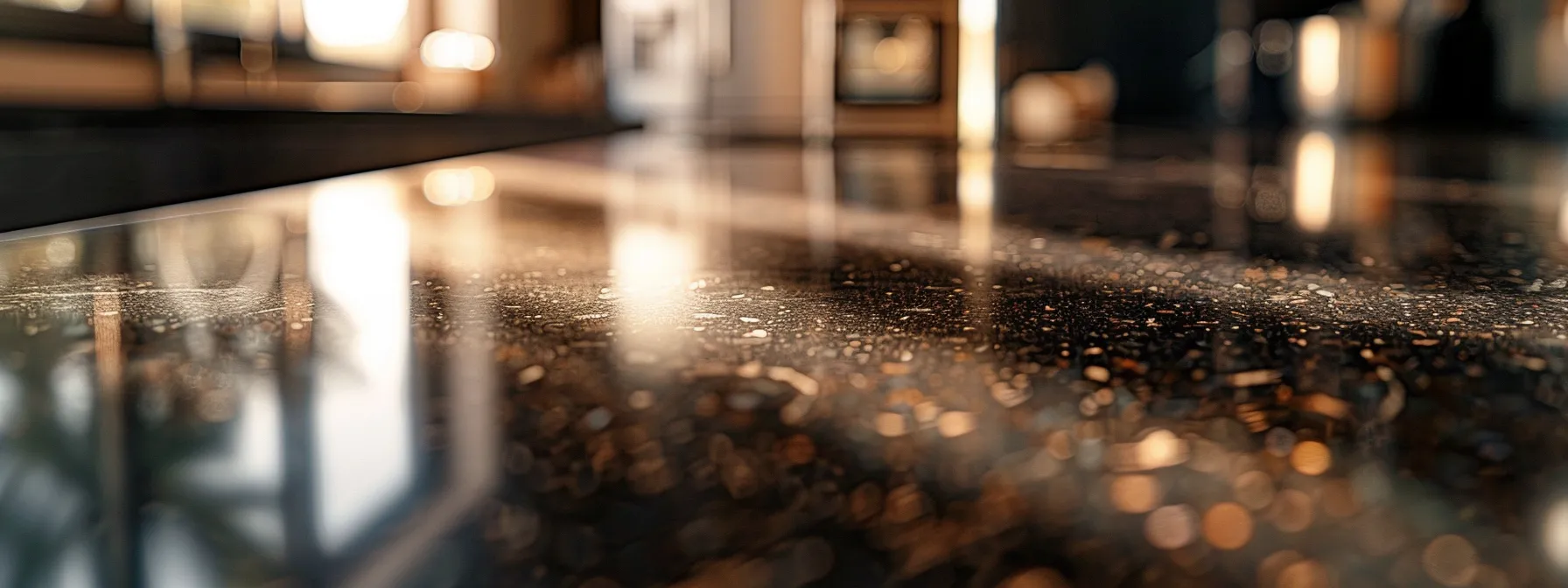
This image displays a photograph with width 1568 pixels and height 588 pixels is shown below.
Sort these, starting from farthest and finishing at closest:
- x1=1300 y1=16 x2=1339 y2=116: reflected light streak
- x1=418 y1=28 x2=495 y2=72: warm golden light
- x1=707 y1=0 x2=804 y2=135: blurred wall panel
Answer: x1=418 y1=28 x2=495 y2=72: warm golden light
x1=1300 y1=16 x2=1339 y2=116: reflected light streak
x1=707 y1=0 x2=804 y2=135: blurred wall panel

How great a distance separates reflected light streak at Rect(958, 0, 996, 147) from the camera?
12.5ft

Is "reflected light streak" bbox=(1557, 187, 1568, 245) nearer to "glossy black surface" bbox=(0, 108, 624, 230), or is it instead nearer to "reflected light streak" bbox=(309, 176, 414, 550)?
"reflected light streak" bbox=(309, 176, 414, 550)

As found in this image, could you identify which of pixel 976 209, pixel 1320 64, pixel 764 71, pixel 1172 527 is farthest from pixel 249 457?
pixel 1320 64

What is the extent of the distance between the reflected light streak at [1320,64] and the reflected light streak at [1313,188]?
2.38 metres

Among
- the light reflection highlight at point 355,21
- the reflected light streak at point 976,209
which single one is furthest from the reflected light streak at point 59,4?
the light reflection highlight at point 355,21

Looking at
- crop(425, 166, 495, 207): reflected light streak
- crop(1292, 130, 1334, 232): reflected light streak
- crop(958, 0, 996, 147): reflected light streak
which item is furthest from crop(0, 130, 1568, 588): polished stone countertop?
crop(958, 0, 996, 147): reflected light streak

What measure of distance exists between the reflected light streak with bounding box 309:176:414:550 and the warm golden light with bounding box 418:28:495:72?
5.43 metres

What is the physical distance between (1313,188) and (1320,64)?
4054mm

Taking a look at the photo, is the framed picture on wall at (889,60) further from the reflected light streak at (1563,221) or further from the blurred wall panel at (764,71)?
Answer: the reflected light streak at (1563,221)

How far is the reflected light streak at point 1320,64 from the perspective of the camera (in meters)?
5.21

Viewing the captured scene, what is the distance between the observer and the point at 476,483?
0.81 feet

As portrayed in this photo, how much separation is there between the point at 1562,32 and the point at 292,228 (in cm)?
451

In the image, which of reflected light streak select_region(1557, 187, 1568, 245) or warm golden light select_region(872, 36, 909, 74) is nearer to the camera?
reflected light streak select_region(1557, 187, 1568, 245)

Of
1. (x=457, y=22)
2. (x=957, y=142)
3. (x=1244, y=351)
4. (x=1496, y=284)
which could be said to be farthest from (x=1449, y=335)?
(x=457, y=22)
